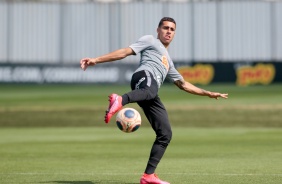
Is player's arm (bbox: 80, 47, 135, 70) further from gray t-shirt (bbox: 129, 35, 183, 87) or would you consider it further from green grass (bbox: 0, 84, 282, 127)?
green grass (bbox: 0, 84, 282, 127)

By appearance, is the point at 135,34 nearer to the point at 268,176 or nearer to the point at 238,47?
the point at 238,47

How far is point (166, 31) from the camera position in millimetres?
11008

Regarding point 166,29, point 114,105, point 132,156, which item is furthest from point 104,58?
point 132,156

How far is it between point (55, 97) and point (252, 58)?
20.4 meters

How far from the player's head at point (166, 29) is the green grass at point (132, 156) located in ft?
6.85

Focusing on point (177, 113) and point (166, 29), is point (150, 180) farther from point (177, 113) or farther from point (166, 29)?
point (177, 113)

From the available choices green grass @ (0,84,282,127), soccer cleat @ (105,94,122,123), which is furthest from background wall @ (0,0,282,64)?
soccer cleat @ (105,94,122,123)

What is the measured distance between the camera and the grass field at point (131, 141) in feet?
41.2

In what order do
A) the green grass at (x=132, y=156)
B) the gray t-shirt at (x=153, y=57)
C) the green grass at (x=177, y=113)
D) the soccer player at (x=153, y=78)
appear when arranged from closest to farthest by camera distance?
1. the soccer player at (x=153, y=78)
2. the gray t-shirt at (x=153, y=57)
3. the green grass at (x=132, y=156)
4. the green grass at (x=177, y=113)

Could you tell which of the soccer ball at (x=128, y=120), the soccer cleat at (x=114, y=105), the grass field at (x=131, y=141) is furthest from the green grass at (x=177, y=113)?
the soccer cleat at (x=114, y=105)

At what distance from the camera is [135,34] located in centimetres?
4953

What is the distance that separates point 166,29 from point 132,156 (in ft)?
Result: 17.7

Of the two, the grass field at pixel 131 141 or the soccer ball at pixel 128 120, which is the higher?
the soccer ball at pixel 128 120

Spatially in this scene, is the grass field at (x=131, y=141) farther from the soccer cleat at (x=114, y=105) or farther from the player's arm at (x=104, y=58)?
the player's arm at (x=104, y=58)
